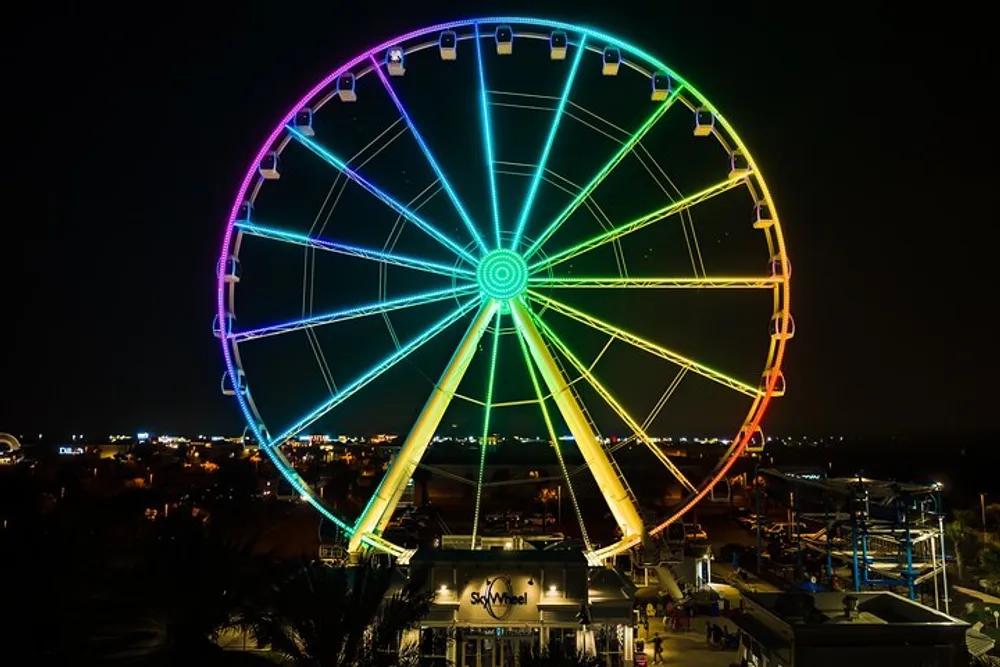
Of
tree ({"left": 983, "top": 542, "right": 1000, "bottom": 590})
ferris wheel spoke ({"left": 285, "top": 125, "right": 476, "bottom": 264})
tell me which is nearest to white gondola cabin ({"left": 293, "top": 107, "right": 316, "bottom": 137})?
ferris wheel spoke ({"left": 285, "top": 125, "right": 476, "bottom": 264})

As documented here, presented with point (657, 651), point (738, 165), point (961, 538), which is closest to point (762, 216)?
point (738, 165)

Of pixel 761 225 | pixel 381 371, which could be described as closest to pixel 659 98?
pixel 761 225

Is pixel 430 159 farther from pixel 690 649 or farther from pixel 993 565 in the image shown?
pixel 993 565

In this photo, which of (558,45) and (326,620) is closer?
(326,620)

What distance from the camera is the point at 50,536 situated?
1141cm

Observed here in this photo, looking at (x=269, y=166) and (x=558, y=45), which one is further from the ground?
(x=558, y=45)

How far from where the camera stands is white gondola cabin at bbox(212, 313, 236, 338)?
19969 mm

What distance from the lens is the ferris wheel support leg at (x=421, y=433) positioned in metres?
20.1

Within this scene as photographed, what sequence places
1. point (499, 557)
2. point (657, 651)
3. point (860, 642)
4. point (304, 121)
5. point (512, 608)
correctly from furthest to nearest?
point (657, 651) < point (304, 121) < point (499, 557) < point (512, 608) < point (860, 642)

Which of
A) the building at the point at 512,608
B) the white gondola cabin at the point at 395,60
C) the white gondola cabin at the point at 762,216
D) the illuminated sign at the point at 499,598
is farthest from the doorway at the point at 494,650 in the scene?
the white gondola cabin at the point at 395,60

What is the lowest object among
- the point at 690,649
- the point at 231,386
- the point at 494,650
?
the point at 690,649

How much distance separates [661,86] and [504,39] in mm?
3910

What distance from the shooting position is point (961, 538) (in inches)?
1382

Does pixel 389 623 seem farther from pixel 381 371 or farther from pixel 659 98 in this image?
pixel 659 98
